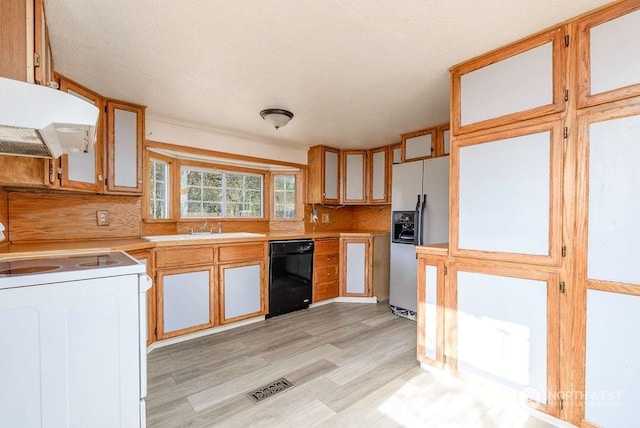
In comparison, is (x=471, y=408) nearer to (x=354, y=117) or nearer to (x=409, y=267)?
(x=409, y=267)

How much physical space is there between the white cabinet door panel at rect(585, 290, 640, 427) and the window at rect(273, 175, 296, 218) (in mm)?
3443

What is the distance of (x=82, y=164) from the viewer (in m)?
2.30

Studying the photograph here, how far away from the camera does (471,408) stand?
1.77 meters

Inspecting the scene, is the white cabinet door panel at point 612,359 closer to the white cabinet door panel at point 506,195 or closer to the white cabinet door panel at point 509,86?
the white cabinet door panel at point 506,195

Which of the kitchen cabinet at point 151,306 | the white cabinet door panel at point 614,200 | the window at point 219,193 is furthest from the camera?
the window at point 219,193

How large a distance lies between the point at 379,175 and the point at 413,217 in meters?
1.18

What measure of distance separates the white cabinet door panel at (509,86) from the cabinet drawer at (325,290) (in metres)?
2.57

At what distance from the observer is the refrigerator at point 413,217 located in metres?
2.99

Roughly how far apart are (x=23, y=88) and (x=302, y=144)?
127 inches

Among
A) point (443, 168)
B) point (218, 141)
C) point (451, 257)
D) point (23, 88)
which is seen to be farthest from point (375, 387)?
point (218, 141)

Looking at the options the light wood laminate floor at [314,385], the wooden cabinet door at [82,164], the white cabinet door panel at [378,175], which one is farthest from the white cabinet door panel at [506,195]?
the wooden cabinet door at [82,164]

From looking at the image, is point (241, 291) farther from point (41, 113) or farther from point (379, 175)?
point (379, 175)

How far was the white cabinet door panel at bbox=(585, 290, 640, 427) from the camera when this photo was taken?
1.38 m

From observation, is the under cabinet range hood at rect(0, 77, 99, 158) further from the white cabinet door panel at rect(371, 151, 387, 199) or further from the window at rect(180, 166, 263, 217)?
the white cabinet door panel at rect(371, 151, 387, 199)
